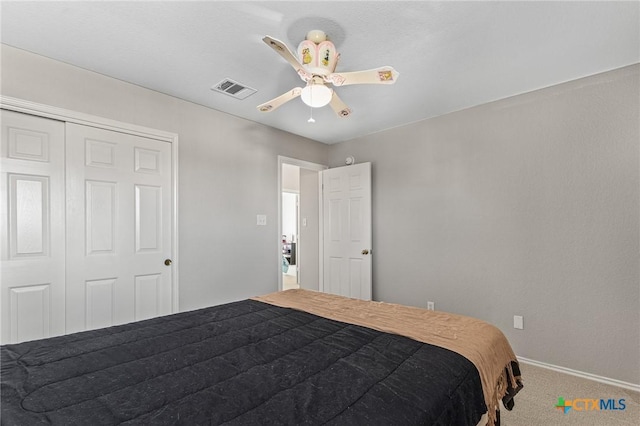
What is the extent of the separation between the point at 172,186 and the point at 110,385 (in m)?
2.24

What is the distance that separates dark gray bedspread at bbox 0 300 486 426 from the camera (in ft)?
3.02

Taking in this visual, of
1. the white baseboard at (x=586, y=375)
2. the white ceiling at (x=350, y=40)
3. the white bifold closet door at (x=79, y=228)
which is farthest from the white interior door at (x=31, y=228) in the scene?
the white baseboard at (x=586, y=375)

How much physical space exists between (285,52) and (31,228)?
2223mm

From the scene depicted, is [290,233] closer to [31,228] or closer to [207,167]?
[207,167]

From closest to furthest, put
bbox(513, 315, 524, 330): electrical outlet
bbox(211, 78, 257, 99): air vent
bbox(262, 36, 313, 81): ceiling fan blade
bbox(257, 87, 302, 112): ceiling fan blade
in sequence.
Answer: bbox(262, 36, 313, 81): ceiling fan blade
bbox(257, 87, 302, 112): ceiling fan blade
bbox(211, 78, 257, 99): air vent
bbox(513, 315, 524, 330): electrical outlet

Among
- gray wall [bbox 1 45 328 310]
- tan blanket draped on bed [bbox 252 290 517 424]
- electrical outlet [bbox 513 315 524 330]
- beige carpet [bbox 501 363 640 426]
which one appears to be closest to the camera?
tan blanket draped on bed [bbox 252 290 517 424]

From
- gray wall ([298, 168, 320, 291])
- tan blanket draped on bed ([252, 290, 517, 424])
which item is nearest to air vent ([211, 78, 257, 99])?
tan blanket draped on bed ([252, 290, 517, 424])

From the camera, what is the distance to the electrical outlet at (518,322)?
9.62ft

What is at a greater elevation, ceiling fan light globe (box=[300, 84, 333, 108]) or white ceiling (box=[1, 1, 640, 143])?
white ceiling (box=[1, 1, 640, 143])

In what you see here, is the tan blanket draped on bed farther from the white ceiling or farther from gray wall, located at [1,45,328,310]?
the white ceiling

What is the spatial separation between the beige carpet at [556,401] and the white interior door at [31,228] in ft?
10.8

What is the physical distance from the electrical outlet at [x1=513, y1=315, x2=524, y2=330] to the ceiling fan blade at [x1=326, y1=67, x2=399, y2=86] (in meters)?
2.49

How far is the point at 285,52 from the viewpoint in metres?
1.68

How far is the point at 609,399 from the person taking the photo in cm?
228
